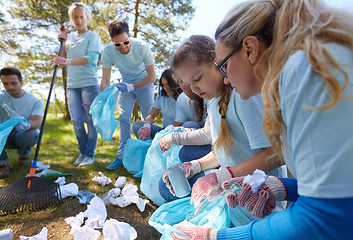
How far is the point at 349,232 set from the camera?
21.8 inches

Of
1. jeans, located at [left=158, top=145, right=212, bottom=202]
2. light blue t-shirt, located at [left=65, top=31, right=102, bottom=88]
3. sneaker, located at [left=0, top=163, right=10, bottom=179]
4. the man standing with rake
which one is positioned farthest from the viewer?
light blue t-shirt, located at [left=65, top=31, right=102, bottom=88]

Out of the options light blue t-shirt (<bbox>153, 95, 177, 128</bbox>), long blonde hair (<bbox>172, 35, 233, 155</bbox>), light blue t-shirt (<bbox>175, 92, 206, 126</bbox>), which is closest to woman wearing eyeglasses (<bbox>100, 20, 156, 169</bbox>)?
light blue t-shirt (<bbox>153, 95, 177, 128</bbox>)

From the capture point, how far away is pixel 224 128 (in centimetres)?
123

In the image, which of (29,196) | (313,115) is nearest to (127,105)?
(29,196)

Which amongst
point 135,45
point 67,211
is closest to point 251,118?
point 67,211

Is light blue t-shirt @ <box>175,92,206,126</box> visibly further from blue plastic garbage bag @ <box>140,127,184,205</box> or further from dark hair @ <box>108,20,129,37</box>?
dark hair @ <box>108,20,129,37</box>

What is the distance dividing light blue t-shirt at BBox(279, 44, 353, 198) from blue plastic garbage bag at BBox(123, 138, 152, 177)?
6.44 feet

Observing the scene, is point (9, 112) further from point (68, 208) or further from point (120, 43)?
point (68, 208)

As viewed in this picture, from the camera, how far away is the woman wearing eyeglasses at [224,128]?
107 centimetres

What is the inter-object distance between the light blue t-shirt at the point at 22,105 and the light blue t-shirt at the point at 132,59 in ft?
3.40

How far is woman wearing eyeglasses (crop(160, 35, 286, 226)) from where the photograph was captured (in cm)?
107

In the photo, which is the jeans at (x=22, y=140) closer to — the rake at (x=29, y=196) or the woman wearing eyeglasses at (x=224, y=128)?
the rake at (x=29, y=196)

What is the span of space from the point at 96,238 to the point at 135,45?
225 centimetres

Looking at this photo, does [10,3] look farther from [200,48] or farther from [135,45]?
[200,48]
